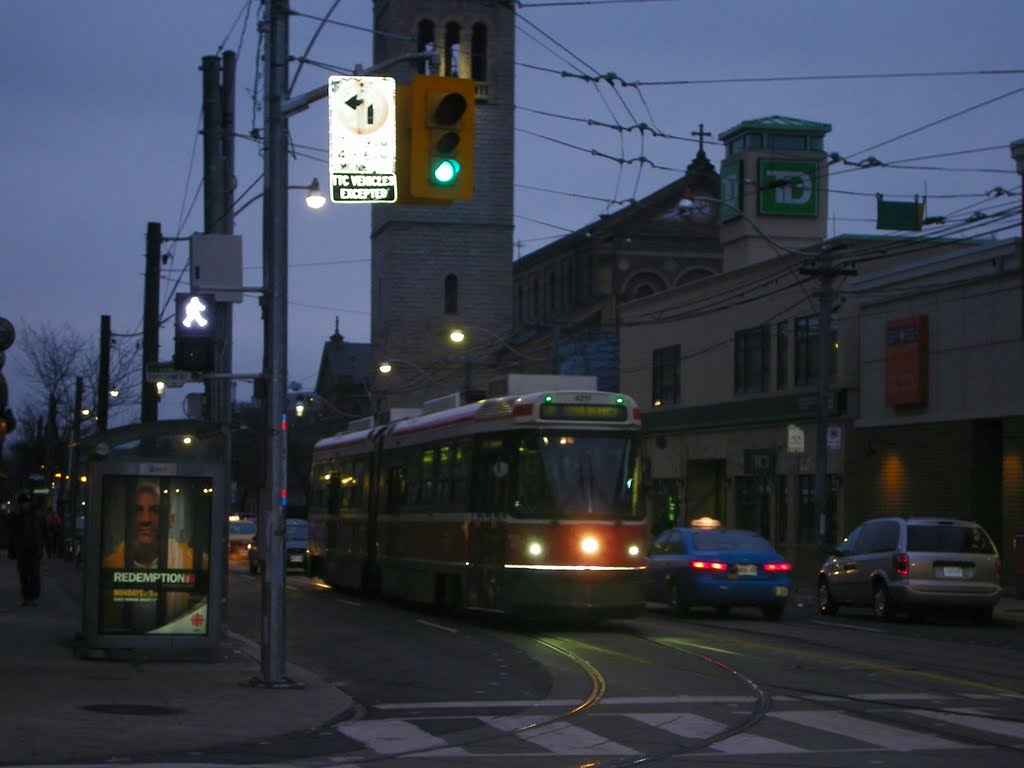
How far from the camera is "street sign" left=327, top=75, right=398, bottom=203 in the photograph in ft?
47.2

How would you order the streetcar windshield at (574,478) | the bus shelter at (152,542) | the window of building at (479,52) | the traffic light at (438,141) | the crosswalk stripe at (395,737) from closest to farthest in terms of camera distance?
1. the crosswalk stripe at (395,737)
2. the traffic light at (438,141)
3. the bus shelter at (152,542)
4. the streetcar windshield at (574,478)
5. the window of building at (479,52)

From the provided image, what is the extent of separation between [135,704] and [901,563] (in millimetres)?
16035

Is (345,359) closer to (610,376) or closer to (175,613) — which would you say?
(610,376)

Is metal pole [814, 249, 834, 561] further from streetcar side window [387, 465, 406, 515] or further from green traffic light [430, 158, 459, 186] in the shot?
green traffic light [430, 158, 459, 186]

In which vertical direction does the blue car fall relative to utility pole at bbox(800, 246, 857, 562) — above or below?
below

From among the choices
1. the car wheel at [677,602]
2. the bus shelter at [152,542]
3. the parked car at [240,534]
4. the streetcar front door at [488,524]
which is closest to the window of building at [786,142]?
the parked car at [240,534]

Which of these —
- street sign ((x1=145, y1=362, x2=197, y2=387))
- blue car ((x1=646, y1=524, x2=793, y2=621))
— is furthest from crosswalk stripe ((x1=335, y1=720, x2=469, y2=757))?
blue car ((x1=646, y1=524, x2=793, y2=621))

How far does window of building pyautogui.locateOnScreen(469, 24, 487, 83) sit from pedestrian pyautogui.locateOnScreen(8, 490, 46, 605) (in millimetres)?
60376

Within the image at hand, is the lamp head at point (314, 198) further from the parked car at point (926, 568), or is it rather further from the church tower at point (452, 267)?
the church tower at point (452, 267)

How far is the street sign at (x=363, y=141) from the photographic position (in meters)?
14.4

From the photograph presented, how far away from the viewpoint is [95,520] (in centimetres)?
1806

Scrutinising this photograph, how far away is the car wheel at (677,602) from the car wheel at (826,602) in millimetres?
3163

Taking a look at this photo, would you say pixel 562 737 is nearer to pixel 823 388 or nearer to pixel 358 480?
pixel 358 480

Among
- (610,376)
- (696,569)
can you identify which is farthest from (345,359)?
(696,569)
